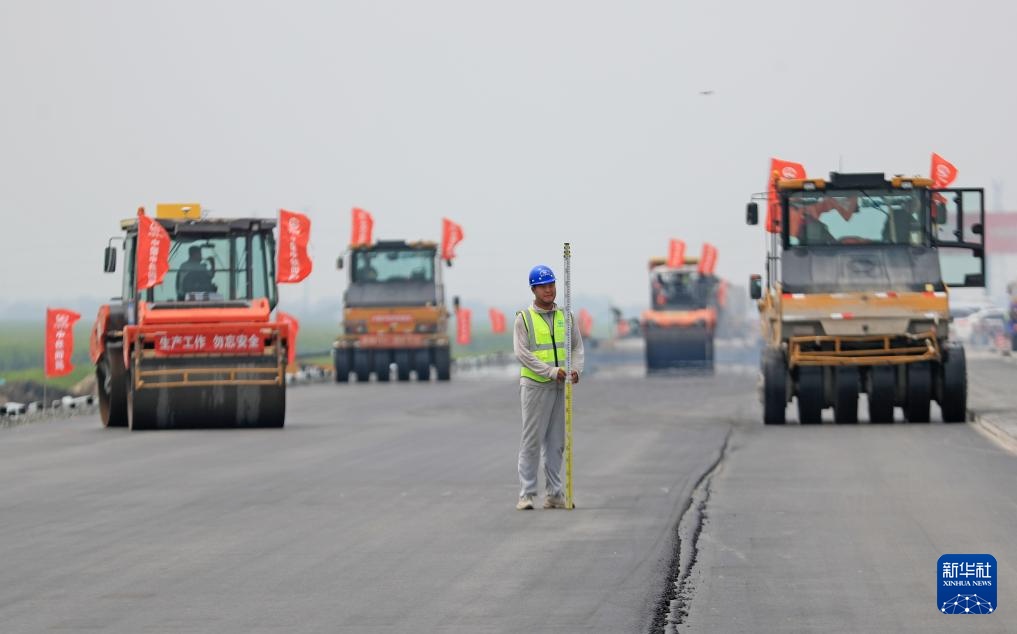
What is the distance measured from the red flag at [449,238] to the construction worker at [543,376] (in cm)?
3312

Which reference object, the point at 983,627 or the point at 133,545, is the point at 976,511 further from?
the point at 133,545

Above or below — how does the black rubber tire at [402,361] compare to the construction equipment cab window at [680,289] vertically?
below

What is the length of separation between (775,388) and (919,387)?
196 cm

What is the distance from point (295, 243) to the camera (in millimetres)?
33594

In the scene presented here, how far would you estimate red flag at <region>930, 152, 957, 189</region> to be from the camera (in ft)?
93.4

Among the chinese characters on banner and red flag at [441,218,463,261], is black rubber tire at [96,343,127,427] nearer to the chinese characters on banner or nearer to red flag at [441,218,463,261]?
the chinese characters on banner

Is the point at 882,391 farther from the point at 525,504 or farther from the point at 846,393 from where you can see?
the point at 525,504

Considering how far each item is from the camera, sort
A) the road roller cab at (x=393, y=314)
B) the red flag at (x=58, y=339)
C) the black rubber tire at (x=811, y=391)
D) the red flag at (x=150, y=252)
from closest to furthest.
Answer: the black rubber tire at (x=811, y=391) < the red flag at (x=150, y=252) < the red flag at (x=58, y=339) < the road roller cab at (x=393, y=314)

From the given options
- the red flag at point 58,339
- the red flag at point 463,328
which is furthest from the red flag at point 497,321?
the red flag at point 58,339

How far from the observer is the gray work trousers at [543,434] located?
1467 cm

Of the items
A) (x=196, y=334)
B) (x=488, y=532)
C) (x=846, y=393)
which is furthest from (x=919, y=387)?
(x=488, y=532)

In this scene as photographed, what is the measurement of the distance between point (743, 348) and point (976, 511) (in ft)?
199

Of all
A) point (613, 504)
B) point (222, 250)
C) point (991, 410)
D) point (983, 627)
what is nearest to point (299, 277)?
point (222, 250)

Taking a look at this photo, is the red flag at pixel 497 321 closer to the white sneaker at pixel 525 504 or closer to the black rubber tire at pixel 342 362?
the black rubber tire at pixel 342 362
